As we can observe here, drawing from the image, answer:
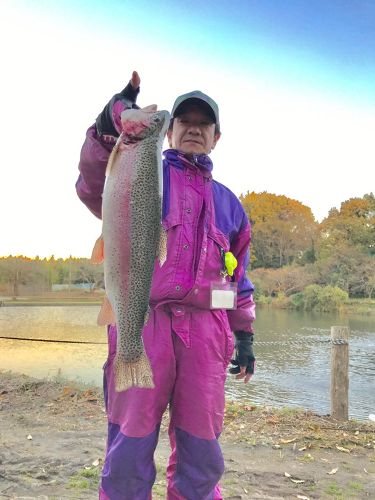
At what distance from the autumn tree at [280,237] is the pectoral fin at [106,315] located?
131ft

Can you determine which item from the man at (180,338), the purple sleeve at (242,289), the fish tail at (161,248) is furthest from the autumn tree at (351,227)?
the fish tail at (161,248)

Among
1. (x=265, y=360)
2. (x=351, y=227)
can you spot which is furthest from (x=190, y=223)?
(x=351, y=227)

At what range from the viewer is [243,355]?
3.07 m

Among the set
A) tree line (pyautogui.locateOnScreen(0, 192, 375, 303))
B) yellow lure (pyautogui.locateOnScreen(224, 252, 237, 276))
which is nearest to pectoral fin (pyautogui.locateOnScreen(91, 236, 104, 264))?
yellow lure (pyautogui.locateOnScreen(224, 252, 237, 276))

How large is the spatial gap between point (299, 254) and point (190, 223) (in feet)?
145

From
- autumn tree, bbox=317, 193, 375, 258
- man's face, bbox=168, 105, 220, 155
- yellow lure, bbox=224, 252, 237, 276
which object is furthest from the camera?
autumn tree, bbox=317, 193, 375, 258

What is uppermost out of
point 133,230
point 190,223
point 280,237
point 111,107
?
point 280,237

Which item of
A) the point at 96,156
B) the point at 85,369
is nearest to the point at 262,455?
the point at 96,156

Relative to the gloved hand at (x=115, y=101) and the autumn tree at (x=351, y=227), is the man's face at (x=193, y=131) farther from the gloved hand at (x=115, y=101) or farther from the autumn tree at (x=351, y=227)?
the autumn tree at (x=351, y=227)

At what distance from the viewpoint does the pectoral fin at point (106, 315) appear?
2.32 m

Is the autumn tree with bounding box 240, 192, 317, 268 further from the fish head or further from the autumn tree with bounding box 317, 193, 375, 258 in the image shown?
the fish head

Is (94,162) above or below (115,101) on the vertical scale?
below

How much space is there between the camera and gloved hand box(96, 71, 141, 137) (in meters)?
2.32

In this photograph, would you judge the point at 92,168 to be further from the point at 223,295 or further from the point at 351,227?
the point at 351,227
